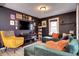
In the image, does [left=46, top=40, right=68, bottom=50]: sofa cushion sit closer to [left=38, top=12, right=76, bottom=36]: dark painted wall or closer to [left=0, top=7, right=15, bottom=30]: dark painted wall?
[left=38, top=12, right=76, bottom=36]: dark painted wall

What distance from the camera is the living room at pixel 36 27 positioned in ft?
7.25

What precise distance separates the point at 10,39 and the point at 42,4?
1036 mm

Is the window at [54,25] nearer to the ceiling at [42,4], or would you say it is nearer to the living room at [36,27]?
the living room at [36,27]

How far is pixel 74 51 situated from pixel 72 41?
22 cm

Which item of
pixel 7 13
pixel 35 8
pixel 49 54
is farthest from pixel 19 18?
pixel 49 54

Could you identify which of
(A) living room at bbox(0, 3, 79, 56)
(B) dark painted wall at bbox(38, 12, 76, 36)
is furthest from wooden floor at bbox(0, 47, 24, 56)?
(B) dark painted wall at bbox(38, 12, 76, 36)

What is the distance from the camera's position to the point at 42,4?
2.26 meters

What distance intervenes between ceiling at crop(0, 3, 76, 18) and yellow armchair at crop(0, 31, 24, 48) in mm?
565

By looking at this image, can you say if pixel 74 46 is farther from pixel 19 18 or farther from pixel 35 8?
pixel 19 18

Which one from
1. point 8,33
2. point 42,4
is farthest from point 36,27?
point 8,33

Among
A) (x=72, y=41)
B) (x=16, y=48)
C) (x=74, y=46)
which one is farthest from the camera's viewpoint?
(x=16, y=48)

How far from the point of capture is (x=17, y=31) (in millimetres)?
2275

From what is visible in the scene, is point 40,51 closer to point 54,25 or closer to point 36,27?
point 36,27

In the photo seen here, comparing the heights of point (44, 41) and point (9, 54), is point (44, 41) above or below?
above
